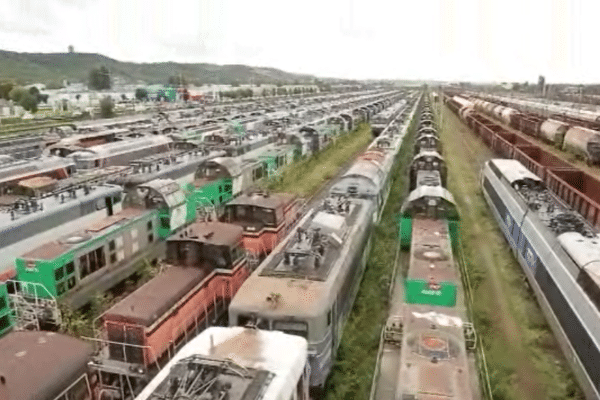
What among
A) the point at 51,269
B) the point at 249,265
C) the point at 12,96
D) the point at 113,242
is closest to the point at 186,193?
the point at 113,242

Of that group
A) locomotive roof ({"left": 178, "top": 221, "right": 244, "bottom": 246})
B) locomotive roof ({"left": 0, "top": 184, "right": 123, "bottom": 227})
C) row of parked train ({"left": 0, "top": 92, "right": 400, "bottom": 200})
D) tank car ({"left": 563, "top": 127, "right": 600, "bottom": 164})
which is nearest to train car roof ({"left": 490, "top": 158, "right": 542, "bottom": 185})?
locomotive roof ({"left": 178, "top": 221, "right": 244, "bottom": 246})

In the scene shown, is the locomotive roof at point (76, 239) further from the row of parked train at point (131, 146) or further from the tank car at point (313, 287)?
the row of parked train at point (131, 146)

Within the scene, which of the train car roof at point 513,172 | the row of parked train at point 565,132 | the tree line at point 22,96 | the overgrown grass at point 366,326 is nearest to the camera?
the overgrown grass at point 366,326

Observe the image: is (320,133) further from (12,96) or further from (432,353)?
(12,96)

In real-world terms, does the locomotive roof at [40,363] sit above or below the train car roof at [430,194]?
below

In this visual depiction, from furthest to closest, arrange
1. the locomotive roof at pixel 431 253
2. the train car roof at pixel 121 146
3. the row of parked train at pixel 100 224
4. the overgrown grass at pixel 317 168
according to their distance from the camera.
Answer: the overgrown grass at pixel 317 168, the train car roof at pixel 121 146, the row of parked train at pixel 100 224, the locomotive roof at pixel 431 253

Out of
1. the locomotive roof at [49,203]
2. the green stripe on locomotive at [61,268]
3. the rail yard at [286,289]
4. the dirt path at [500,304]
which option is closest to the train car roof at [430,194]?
the rail yard at [286,289]
